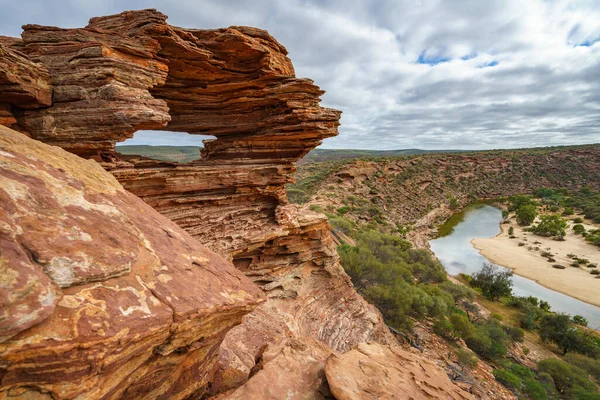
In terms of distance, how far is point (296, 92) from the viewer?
11.8 m

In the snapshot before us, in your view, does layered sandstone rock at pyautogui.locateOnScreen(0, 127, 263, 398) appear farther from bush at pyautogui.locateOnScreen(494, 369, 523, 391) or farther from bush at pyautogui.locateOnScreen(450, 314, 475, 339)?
bush at pyautogui.locateOnScreen(450, 314, 475, 339)

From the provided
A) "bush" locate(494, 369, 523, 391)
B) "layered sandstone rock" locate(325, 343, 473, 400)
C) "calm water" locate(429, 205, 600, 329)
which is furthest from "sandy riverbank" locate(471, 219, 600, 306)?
"layered sandstone rock" locate(325, 343, 473, 400)

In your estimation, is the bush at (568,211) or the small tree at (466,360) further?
the bush at (568,211)

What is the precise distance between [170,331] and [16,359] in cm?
179

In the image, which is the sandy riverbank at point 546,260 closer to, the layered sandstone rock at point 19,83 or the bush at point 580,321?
the bush at point 580,321

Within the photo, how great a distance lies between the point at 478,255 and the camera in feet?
161

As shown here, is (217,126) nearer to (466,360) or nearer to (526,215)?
(466,360)

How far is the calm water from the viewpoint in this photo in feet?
110

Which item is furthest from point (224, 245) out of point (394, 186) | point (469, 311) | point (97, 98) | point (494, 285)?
point (394, 186)

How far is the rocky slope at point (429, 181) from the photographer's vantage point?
52.0 meters

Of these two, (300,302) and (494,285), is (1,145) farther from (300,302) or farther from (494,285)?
(494,285)

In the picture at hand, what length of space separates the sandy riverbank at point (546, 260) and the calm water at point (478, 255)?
148 cm

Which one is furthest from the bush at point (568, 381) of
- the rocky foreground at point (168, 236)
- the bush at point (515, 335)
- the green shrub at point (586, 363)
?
the rocky foreground at point (168, 236)

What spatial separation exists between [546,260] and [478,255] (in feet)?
31.2
